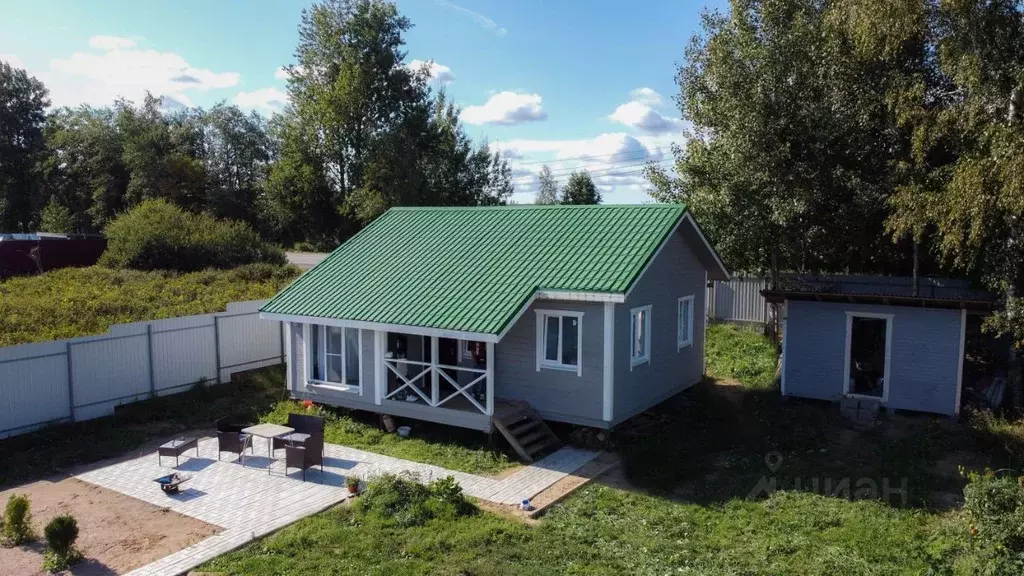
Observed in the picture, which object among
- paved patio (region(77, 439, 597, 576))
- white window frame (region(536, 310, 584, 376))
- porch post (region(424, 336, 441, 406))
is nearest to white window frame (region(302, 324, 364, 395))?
paved patio (region(77, 439, 597, 576))

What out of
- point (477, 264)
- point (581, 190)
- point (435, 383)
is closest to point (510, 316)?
point (435, 383)

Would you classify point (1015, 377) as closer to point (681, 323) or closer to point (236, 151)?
point (681, 323)

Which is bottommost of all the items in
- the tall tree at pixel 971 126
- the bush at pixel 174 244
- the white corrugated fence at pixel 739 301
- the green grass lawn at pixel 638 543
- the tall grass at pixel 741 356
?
the green grass lawn at pixel 638 543

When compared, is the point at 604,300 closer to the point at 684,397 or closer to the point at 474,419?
the point at 474,419

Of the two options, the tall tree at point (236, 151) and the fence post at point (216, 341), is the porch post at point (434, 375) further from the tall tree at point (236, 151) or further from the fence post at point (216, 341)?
the tall tree at point (236, 151)

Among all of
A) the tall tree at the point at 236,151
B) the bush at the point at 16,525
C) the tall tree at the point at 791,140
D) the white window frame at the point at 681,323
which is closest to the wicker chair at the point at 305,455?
the bush at the point at 16,525

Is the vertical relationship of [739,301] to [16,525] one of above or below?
above
